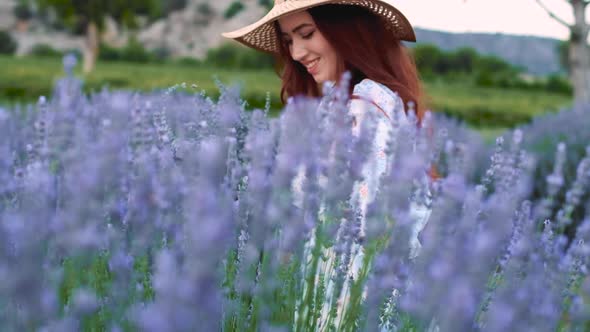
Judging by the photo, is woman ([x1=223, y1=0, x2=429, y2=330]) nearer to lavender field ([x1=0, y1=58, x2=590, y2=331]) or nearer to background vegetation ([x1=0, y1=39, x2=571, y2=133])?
background vegetation ([x1=0, y1=39, x2=571, y2=133])

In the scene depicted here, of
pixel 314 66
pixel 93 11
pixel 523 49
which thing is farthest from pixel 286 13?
pixel 523 49

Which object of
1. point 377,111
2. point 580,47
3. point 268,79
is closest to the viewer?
point 377,111

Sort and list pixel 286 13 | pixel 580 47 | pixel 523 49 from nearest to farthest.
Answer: pixel 286 13
pixel 580 47
pixel 523 49

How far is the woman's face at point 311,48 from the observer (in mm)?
2865

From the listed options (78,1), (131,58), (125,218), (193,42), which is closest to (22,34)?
(193,42)

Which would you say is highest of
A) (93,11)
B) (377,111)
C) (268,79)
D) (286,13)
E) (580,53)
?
(286,13)

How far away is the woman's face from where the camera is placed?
2.87 meters

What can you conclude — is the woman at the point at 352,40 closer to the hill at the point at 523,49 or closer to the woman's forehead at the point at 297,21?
the woman's forehead at the point at 297,21

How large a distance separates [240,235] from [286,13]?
1242 millimetres

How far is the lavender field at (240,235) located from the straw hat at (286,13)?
2.31 feet

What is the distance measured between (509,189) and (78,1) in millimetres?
33809

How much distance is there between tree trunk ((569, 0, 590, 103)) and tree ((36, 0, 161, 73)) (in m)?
25.7

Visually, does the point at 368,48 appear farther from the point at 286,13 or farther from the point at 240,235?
the point at 240,235

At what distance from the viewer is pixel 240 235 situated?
176 centimetres
